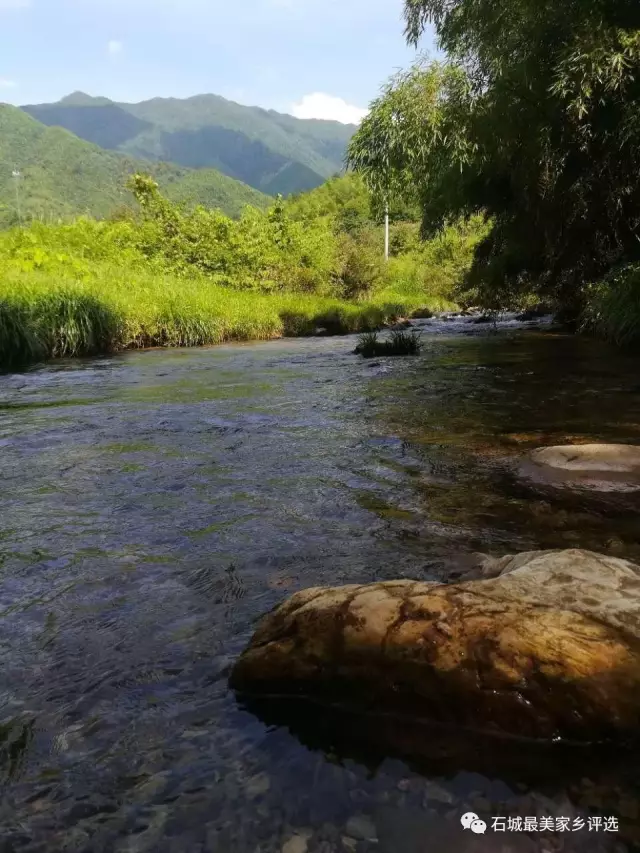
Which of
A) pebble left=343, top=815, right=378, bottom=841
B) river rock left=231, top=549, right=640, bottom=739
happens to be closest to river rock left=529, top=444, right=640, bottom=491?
river rock left=231, top=549, right=640, bottom=739

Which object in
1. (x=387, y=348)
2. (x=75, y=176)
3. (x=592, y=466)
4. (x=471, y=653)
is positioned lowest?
(x=387, y=348)

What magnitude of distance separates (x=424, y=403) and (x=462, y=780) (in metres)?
6.48

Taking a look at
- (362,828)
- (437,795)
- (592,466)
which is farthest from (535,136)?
(362,828)

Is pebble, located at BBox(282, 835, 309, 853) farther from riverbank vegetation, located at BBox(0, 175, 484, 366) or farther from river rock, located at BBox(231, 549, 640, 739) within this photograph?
riverbank vegetation, located at BBox(0, 175, 484, 366)

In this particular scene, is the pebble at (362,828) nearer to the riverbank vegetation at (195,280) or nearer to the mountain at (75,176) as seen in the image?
the riverbank vegetation at (195,280)

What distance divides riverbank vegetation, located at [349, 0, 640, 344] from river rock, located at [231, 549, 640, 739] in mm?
8934

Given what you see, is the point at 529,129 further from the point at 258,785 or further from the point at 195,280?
the point at 195,280

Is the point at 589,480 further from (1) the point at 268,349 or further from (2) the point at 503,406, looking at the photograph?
(1) the point at 268,349

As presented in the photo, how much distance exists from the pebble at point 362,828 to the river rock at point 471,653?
433mm

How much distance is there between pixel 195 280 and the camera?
23.4 meters

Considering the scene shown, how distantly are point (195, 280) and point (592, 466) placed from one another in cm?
2048

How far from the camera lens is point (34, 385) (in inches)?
399

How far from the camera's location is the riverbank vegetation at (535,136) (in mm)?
10219

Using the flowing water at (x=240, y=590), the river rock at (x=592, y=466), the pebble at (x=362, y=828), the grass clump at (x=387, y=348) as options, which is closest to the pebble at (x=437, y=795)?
the flowing water at (x=240, y=590)
